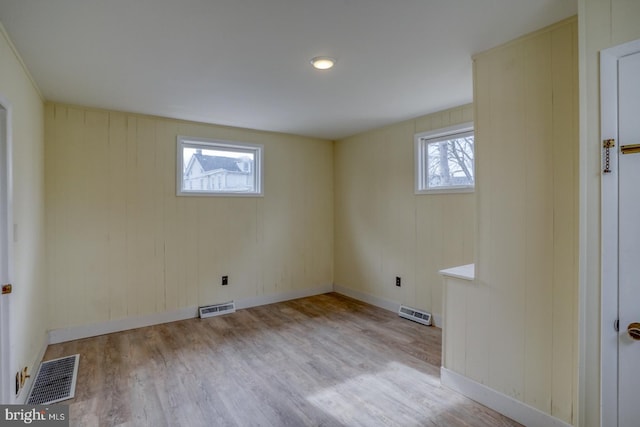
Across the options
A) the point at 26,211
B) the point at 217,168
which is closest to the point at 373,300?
the point at 217,168

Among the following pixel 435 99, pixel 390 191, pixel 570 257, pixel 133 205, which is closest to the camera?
pixel 570 257

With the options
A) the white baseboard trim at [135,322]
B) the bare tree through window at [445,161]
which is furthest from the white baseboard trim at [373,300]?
the bare tree through window at [445,161]

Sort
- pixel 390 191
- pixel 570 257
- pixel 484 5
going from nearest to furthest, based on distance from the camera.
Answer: pixel 484 5 < pixel 570 257 < pixel 390 191

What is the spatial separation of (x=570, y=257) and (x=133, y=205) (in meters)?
4.04

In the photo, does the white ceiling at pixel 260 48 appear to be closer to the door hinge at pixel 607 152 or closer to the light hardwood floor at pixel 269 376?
the door hinge at pixel 607 152

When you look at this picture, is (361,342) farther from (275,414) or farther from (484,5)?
(484,5)

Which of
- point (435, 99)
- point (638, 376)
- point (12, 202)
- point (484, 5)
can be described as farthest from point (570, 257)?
point (12, 202)

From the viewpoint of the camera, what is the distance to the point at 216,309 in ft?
13.8

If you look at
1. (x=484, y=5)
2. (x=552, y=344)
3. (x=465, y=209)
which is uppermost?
(x=484, y=5)

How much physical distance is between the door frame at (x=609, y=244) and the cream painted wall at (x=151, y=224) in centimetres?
382

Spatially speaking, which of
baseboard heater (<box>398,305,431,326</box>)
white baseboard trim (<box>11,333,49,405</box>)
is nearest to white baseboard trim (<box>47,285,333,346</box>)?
white baseboard trim (<box>11,333,49,405</box>)

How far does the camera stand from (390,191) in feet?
14.1

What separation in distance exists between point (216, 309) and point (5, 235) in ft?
8.41

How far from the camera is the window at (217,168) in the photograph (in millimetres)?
4090
